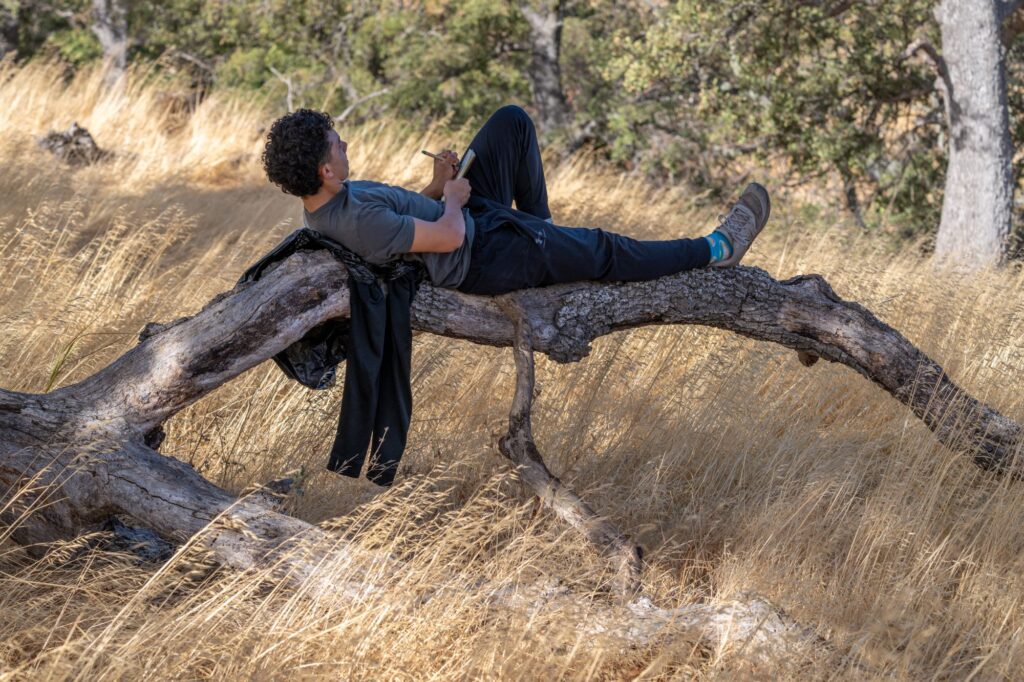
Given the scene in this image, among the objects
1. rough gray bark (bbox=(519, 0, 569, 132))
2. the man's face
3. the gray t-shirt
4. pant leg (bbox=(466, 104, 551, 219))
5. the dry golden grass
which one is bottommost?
the dry golden grass

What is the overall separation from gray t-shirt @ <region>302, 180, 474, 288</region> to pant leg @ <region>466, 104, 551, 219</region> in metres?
0.34

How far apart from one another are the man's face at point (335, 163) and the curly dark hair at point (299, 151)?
2 cm

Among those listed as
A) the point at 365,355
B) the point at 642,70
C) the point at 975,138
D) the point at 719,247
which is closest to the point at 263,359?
the point at 365,355

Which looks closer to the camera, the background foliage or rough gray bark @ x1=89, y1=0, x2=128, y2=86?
the background foliage

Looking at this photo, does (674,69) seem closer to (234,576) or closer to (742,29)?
(742,29)

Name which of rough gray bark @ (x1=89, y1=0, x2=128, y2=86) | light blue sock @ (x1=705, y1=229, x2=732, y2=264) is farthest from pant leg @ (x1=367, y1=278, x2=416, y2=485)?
rough gray bark @ (x1=89, y1=0, x2=128, y2=86)

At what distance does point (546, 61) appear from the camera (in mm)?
12531

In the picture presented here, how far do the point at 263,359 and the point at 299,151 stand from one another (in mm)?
725

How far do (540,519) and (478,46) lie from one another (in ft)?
30.6

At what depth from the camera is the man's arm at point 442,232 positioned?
378 cm

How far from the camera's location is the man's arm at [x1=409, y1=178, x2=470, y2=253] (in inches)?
149

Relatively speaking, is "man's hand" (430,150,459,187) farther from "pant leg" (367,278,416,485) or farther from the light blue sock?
the light blue sock

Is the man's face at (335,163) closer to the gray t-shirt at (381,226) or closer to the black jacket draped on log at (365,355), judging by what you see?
the gray t-shirt at (381,226)

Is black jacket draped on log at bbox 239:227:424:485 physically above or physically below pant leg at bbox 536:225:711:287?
below
